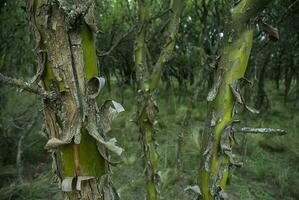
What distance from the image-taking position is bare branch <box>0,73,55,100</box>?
1.04 meters

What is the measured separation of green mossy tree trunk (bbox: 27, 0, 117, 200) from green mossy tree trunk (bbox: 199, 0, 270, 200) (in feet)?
1.72

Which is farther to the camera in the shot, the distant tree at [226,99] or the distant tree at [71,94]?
the distant tree at [226,99]

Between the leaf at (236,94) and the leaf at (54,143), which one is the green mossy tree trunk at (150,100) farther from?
the leaf at (54,143)

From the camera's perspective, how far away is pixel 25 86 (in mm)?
1092

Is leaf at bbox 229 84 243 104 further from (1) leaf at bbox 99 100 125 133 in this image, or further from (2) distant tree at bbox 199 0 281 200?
(1) leaf at bbox 99 100 125 133

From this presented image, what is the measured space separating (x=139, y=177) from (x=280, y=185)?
7.33 feet

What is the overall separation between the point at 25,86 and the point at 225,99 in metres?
0.78

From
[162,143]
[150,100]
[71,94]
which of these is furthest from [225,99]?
[162,143]

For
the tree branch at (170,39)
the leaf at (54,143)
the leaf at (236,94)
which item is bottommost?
the leaf at (54,143)

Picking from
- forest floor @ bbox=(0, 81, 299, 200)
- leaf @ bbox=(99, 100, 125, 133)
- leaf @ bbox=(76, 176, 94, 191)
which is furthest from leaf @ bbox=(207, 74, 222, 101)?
forest floor @ bbox=(0, 81, 299, 200)

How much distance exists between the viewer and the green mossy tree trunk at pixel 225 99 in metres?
1.47

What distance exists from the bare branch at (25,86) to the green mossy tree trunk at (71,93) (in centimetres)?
2

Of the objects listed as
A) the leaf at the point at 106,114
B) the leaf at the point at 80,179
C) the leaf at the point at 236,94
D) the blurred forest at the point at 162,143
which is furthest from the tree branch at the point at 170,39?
the leaf at the point at 80,179

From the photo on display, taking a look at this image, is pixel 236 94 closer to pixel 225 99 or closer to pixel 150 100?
pixel 225 99
